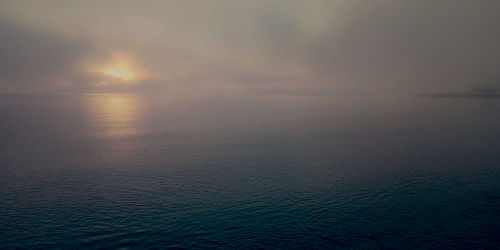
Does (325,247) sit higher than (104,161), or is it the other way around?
(104,161)

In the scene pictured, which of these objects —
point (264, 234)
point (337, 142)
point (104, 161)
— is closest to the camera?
point (264, 234)

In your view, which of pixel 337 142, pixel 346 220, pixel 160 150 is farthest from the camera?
pixel 337 142

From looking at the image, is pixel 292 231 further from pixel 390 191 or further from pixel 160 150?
pixel 160 150

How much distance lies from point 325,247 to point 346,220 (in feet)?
38.2

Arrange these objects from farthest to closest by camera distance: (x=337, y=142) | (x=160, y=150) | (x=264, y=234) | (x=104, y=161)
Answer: (x=337, y=142) < (x=160, y=150) < (x=104, y=161) < (x=264, y=234)

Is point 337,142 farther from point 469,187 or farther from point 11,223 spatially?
point 11,223

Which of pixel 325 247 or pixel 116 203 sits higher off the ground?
pixel 116 203

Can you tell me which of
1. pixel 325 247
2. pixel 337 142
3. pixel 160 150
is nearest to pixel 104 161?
pixel 160 150

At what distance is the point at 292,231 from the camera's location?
58.0 metres

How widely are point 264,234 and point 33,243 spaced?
40.6 m

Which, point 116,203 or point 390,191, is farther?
point 390,191

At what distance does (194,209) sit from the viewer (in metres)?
68.0

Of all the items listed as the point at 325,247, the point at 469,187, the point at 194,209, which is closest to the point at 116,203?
the point at 194,209

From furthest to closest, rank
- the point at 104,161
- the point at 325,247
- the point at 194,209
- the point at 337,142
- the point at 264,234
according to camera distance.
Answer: the point at 337,142
the point at 104,161
the point at 194,209
the point at 264,234
the point at 325,247
